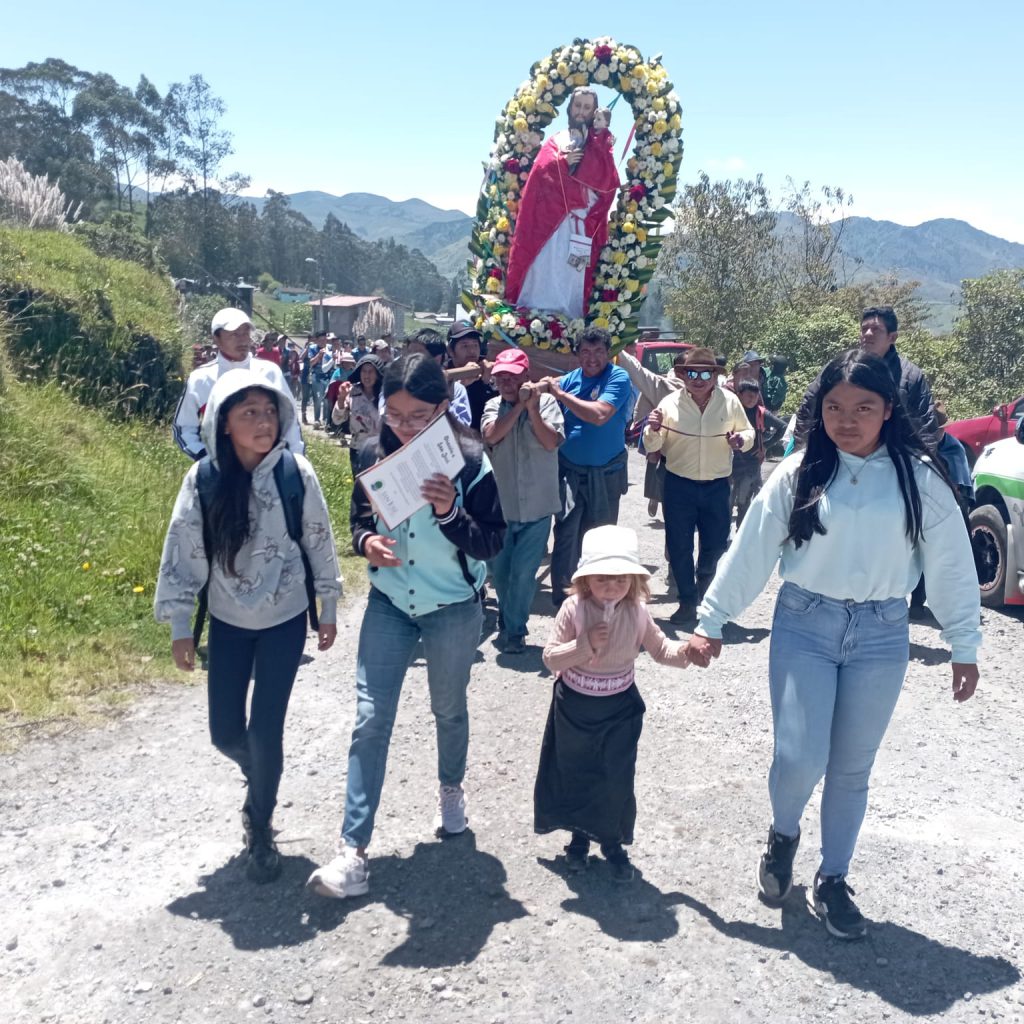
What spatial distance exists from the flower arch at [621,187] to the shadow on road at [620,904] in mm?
4773

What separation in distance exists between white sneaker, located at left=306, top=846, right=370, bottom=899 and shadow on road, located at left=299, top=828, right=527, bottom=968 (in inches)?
3.1

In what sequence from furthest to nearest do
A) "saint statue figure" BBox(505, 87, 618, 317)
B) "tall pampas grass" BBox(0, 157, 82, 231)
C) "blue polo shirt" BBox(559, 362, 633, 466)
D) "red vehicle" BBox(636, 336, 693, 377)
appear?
"red vehicle" BBox(636, 336, 693, 377), "tall pampas grass" BBox(0, 157, 82, 231), "saint statue figure" BBox(505, 87, 618, 317), "blue polo shirt" BBox(559, 362, 633, 466)

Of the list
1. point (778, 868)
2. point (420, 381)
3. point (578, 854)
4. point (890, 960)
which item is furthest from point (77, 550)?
point (890, 960)

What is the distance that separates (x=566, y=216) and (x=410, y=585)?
482 cm

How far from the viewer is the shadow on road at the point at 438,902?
3.41 meters

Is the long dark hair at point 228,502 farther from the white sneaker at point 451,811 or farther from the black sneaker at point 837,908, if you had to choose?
the black sneaker at point 837,908

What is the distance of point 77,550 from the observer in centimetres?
743

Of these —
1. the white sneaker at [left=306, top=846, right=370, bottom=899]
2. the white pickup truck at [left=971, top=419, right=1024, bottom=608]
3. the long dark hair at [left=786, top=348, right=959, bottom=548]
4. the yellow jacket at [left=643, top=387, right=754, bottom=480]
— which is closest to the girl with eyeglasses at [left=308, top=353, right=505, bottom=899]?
the white sneaker at [left=306, top=846, right=370, bottom=899]

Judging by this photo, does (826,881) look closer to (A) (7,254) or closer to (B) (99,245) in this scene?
(A) (7,254)

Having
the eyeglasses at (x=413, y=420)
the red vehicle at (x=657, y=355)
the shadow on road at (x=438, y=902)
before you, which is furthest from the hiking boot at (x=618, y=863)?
the red vehicle at (x=657, y=355)

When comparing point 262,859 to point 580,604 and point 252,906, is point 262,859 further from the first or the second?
point 580,604

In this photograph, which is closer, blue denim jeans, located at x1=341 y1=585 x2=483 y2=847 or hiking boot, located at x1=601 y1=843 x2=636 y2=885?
blue denim jeans, located at x1=341 y1=585 x2=483 y2=847

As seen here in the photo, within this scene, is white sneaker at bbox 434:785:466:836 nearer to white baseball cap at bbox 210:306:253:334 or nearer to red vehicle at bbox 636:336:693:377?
white baseball cap at bbox 210:306:253:334

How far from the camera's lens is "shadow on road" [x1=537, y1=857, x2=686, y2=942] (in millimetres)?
3510
